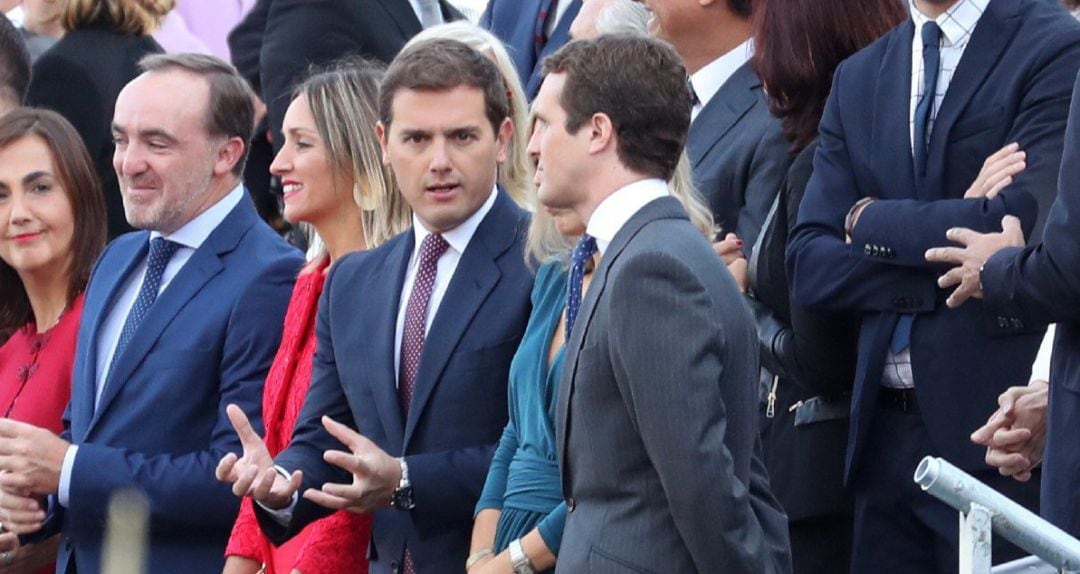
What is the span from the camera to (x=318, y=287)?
579 centimetres

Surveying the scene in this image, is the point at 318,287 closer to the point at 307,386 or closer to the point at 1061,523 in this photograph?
the point at 307,386

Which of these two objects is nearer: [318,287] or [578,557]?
[578,557]

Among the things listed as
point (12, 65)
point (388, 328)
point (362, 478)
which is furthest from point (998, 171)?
point (12, 65)

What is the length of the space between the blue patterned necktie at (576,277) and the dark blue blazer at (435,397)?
1.71ft

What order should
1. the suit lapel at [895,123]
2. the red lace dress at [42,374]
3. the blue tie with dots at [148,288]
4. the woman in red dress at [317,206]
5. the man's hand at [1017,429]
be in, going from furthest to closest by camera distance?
the red lace dress at [42,374]
the blue tie with dots at [148,288]
the woman in red dress at [317,206]
the suit lapel at [895,123]
the man's hand at [1017,429]

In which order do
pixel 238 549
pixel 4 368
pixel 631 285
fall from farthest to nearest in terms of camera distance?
pixel 4 368
pixel 238 549
pixel 631 285

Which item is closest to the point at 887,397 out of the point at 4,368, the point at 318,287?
the point at 318,287

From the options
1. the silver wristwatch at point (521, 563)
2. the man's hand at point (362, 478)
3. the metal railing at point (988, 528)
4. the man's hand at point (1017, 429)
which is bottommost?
the man's hand at point (1017, 429)

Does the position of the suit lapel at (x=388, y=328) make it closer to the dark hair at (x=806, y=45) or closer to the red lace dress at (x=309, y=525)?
the red lace dress at (x=309, y=525)

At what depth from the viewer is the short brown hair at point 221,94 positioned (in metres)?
6.32

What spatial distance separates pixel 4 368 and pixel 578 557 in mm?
3113

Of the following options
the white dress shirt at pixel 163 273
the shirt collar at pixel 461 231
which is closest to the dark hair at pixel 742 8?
the shirt collar at pixel 461 231

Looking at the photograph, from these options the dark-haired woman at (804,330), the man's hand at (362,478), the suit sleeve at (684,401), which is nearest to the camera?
the suit sleeve at (684,401)

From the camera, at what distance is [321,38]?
805 centimetres
